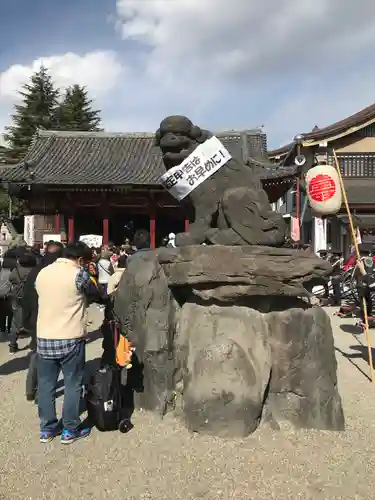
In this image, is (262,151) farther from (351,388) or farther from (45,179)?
(351,388)

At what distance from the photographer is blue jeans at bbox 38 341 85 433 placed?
11.4 feet

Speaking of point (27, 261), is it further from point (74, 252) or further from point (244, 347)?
point (244, 347)

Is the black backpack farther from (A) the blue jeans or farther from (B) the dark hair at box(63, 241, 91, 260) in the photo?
(B) the dark hair at box(63, 241, 91, 260)

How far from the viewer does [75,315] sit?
3.47 m

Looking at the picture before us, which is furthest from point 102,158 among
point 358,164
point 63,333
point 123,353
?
point 63,333

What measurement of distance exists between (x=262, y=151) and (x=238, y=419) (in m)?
18.3

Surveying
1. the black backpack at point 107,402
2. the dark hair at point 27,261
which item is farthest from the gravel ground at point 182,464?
the dark hair at point 27,261

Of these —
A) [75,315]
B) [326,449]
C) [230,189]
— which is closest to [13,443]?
[75,315]

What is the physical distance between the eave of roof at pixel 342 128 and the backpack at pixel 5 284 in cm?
1290

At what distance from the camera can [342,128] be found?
16.8 metres

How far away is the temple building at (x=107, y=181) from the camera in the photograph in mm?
16891

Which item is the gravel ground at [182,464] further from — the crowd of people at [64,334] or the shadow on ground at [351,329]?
the shadow on ground at [351,329]

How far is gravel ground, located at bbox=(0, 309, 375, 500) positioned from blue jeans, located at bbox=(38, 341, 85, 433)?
A: 0.18m

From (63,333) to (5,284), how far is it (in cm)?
388
